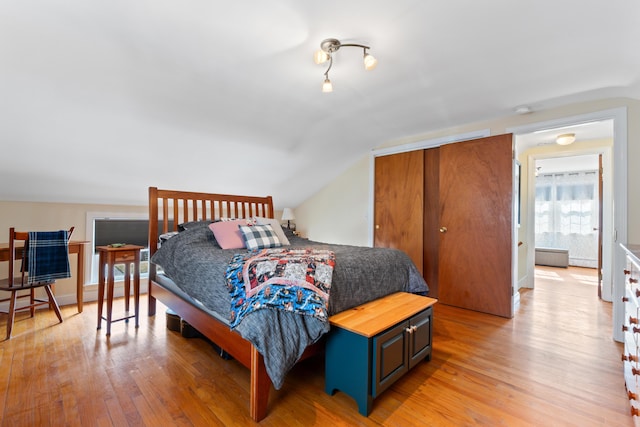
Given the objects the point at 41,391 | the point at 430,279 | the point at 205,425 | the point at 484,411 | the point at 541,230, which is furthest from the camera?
the point at 541,230

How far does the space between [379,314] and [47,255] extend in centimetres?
289

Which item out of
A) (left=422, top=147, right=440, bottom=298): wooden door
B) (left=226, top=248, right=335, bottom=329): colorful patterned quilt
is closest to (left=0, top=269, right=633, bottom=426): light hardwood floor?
(left=226, top=248, right=335, bottom=329): colorful patterned quilt

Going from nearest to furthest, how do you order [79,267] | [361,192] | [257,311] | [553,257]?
[257,311]
[79,267]
[361,192]
[553,257]

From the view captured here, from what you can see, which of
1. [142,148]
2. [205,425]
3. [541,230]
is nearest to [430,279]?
[205,425]

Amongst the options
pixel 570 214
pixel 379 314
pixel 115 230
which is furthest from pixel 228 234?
pixel 570 214

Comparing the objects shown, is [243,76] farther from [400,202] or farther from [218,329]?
[400,202]

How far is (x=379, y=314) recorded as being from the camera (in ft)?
6.02

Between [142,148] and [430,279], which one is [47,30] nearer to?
[142,148]

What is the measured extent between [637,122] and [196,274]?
385 centimetres

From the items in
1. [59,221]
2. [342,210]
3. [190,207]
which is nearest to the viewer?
[59,221]

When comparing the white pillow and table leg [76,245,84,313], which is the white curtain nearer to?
the white pillow

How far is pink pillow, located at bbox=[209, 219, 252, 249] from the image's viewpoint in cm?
258

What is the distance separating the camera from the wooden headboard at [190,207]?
294cm

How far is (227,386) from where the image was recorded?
181cm
